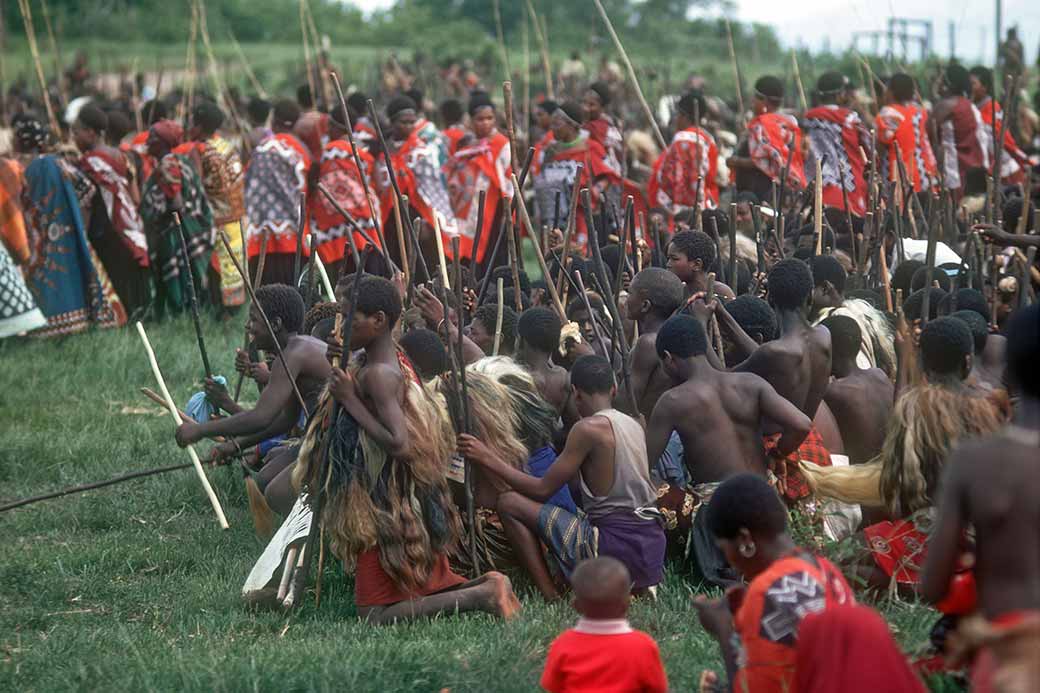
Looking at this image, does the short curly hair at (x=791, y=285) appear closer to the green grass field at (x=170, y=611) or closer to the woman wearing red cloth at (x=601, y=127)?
the green grass field at (x=170, y=611)

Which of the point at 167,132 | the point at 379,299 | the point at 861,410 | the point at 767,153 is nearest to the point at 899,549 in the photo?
the point at 861,410

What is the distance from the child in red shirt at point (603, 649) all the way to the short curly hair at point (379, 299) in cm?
169

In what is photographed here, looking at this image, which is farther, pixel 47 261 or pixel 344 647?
pixel 47 261

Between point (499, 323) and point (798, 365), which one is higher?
point (499, 323)

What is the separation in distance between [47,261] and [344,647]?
7.49m

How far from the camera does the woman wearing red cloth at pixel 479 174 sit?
40.5 ft

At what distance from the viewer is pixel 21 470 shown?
331 inches

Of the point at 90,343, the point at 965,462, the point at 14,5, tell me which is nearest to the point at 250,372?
the point at 965,462

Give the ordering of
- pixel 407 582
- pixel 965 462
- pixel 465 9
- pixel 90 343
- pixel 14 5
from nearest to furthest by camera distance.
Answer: pixel 965 462 → pixel 407 582 → pixel 90 343 → pixel 14 5 → pixel 465 9

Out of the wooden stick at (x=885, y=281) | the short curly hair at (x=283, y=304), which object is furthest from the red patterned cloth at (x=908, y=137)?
the short curly hair at (x=283, y=304)

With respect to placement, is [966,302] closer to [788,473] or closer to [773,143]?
[788,473]

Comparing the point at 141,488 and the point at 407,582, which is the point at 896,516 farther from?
the point at 141,488

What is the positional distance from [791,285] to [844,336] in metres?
0.40

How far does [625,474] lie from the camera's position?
19.0ft
